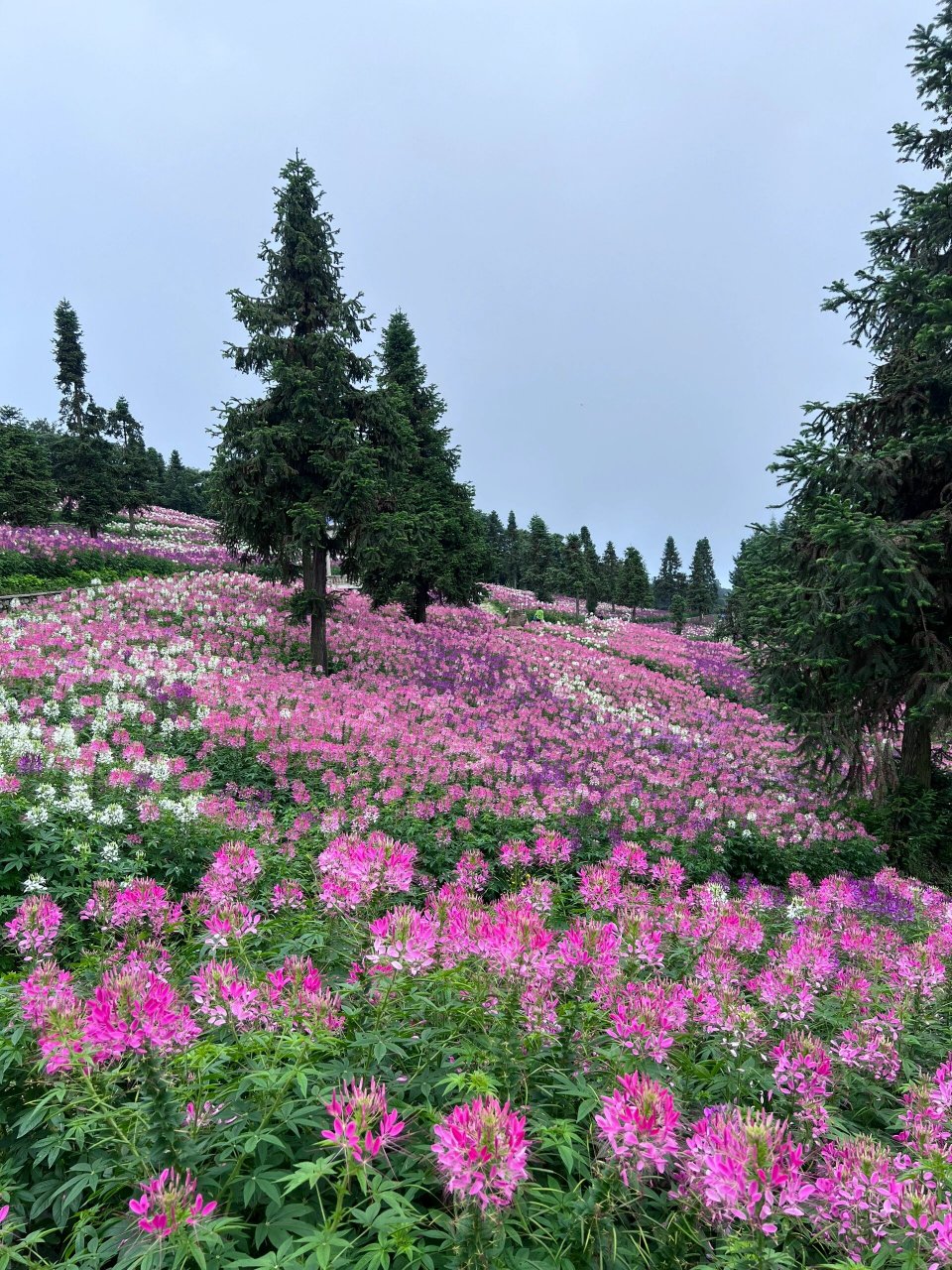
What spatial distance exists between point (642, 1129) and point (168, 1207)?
133 cm

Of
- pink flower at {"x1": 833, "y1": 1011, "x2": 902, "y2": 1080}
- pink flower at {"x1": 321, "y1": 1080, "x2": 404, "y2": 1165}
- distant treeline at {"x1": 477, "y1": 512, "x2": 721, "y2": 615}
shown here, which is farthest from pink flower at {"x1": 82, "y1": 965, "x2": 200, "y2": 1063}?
distant treeline at {"x1": 477, "y1": 512, "x2": 721, "y2": 615}

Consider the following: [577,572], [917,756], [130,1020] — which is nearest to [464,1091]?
[130,1020]

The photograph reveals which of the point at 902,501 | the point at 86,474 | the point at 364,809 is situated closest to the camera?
the point at 364,809

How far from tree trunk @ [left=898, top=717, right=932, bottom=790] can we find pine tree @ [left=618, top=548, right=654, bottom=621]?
60.7m

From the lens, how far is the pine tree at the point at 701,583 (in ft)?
268

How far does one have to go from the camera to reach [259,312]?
14.8m

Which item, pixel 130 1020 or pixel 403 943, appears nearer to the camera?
pixel 130 1020

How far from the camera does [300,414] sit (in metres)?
15.0

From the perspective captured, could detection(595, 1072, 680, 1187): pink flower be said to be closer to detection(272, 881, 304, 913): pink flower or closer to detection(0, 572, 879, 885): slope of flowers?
detection(272, 881, 304, 913): pink flower

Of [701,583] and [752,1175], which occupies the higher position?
[701,583]

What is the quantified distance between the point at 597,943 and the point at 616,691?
18.0 metres

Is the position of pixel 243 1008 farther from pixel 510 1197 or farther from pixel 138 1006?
pixel 510 1197

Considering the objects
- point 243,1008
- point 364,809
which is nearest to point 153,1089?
point 243,1008

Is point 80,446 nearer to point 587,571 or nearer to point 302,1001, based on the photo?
point 302,1001
